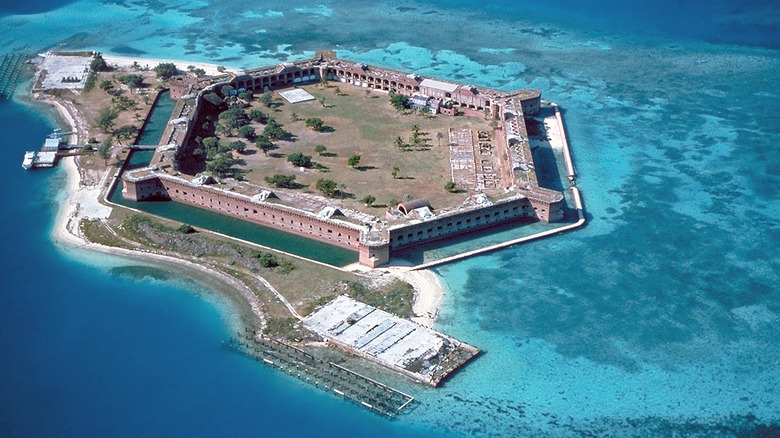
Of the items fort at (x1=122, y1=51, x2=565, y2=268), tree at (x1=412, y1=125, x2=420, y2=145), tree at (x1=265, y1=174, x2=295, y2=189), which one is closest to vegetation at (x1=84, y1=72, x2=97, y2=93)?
fort at (x1=122, y1=51, x2=565, y2=268)

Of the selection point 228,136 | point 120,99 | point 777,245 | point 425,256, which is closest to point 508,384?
point 425,256

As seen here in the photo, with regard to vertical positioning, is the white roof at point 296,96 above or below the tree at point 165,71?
below

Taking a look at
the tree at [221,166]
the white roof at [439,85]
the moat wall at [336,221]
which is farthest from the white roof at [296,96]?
the moat wall at [336,221]

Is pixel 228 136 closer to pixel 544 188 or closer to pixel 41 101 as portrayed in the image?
pixel 41 101

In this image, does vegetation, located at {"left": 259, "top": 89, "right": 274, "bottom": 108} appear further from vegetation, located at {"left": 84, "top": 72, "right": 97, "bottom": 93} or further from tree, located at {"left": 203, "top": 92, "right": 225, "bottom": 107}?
vegetation, located at {"left": 84, "top": 72, "right": 97, "bottom": 93}

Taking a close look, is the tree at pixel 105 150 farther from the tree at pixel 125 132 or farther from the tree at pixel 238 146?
the tree at pixel 238 146

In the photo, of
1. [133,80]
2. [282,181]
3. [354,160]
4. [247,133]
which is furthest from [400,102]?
[133,80]
